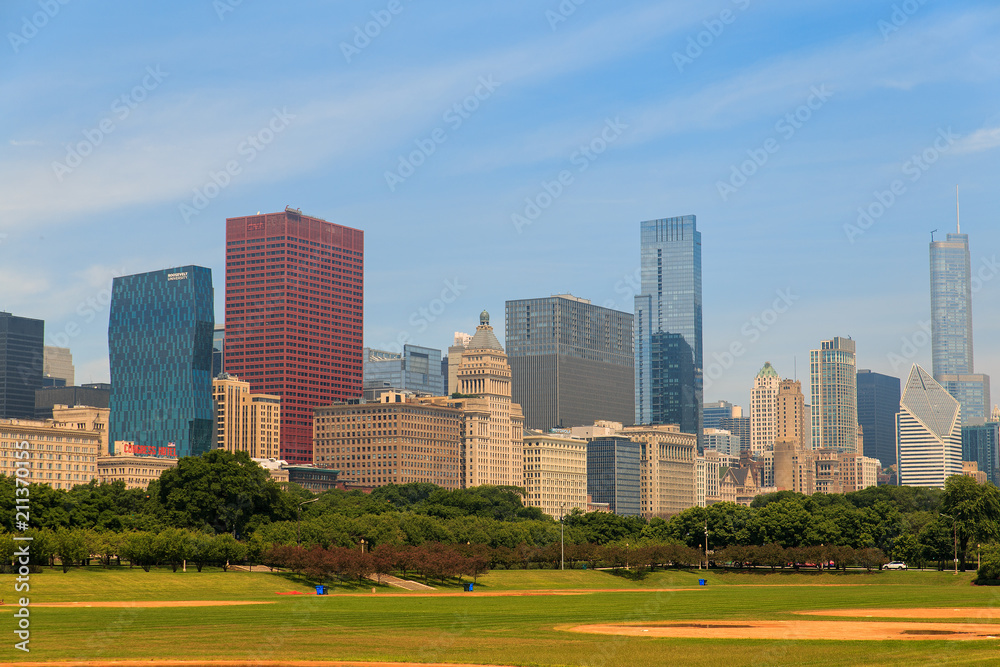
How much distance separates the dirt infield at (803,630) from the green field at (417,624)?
2.94 metres

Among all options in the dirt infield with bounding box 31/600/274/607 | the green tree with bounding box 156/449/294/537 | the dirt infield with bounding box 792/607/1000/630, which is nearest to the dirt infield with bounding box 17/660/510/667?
the dirt infield with bounding box 792/607/1000/630

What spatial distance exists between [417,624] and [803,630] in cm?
2404

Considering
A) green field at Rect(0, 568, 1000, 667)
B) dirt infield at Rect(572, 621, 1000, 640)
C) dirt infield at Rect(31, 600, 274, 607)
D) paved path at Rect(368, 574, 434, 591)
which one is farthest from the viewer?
paved path at Rect(368, 574, 434, 591)

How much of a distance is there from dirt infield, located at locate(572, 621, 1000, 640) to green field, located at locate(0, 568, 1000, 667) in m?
2.94

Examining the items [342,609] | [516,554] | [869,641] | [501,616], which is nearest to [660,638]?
[869,641]

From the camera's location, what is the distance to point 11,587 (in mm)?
106438

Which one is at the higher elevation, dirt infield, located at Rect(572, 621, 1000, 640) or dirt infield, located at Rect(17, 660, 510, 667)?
dirt infield, located at Rect(17, 660, 510, 667)

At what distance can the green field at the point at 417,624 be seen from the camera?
62.8 metres

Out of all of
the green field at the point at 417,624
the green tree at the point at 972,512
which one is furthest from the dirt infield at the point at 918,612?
the green tree at the point at 972,512

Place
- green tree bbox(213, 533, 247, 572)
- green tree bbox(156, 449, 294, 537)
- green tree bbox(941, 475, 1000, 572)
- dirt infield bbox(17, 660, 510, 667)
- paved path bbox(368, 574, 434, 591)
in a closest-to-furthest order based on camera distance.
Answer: dirt infield bbox(17, 660, 510, 667)
paved path bbox(368, 574, 434, 591)
green tree bbox(213, 533, 247, 572)
green tree bbox(156, 449, 294, 537)
green tree bbox(941, 475, 1000, 572)

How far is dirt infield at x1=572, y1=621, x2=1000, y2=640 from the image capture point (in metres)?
72.8

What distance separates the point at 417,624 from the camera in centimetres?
8188

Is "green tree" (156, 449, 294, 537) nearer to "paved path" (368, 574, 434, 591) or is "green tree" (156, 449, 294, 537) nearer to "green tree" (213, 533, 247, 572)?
"green tree" (213, 533, 247, 572)

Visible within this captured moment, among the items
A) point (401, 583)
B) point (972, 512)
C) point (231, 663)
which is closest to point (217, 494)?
point (401, 583)
